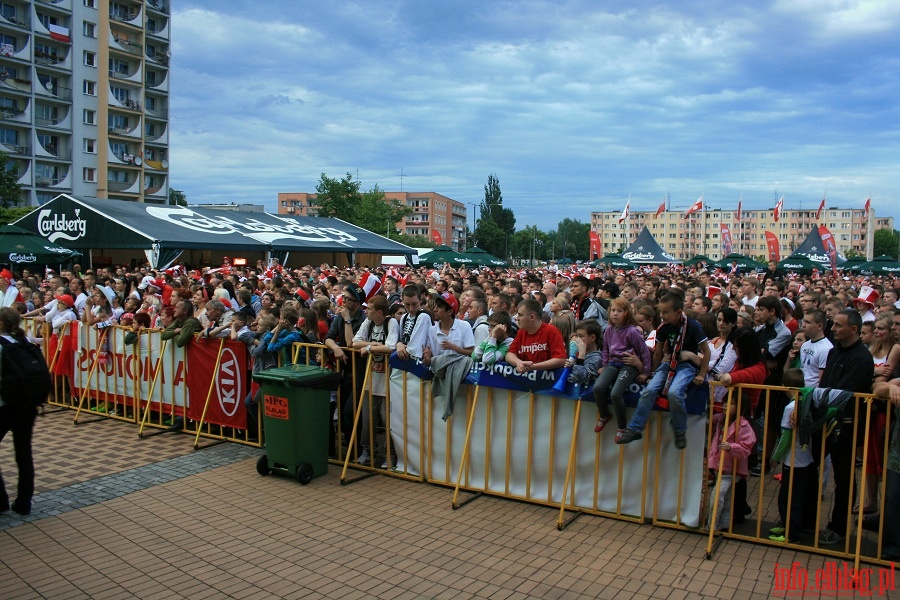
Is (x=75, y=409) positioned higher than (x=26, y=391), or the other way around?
(x=26, y=391)

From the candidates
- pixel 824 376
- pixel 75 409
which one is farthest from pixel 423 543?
pixel 75 409

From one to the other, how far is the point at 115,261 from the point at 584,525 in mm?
34436

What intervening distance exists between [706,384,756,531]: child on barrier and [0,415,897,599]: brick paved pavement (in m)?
0.33

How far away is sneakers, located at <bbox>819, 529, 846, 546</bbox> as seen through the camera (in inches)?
210

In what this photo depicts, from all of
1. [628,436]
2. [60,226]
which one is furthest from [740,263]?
[60,226]

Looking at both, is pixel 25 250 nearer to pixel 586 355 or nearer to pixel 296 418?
pixel 296 418

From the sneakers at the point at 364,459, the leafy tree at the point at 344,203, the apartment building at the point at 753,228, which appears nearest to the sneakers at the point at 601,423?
the sneakers at the point at 364,459

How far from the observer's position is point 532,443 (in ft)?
20.8

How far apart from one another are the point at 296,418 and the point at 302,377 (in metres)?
0.43

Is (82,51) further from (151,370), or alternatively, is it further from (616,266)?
(151,370)

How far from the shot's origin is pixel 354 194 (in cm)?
6775

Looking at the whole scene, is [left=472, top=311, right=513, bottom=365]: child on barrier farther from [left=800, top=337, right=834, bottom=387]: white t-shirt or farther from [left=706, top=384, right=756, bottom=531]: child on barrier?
[left=800, top=337, right=834, bottom=387]: white t-shirt

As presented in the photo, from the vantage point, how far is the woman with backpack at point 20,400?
591 centimetres

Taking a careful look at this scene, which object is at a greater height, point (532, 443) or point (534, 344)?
point (534, 344)
